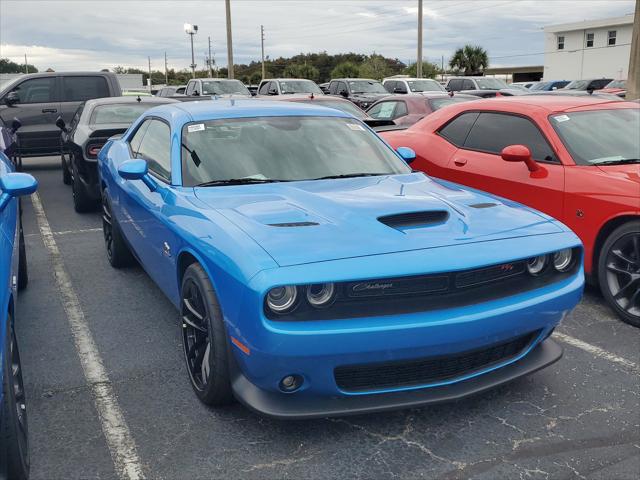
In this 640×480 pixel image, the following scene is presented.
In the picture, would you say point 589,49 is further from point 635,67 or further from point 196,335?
point 196,335

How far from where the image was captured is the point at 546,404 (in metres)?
3.41

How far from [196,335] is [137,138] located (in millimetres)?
2531

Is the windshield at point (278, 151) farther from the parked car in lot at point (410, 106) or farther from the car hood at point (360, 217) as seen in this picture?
the parked car in lot at point (410, 106)

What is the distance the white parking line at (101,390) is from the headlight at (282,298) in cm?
93

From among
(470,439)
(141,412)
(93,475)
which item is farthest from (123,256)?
(470,439)

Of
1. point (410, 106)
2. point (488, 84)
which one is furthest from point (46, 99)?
point (488, 84)

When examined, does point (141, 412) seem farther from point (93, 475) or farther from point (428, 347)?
point (428, 347)

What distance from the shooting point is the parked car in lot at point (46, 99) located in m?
11.4

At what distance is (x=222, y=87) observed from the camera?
62.0 feet

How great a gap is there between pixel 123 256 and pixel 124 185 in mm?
1025

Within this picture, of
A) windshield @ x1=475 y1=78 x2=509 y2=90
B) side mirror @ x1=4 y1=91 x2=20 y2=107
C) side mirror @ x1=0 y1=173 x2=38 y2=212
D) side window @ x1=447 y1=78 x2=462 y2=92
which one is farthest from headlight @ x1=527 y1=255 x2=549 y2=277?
side window @ x1=447 y1=78 x2=462 y2=92

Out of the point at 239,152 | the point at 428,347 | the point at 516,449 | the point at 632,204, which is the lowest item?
the point at 516,449

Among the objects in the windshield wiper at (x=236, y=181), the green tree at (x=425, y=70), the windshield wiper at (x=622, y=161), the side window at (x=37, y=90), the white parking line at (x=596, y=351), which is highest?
the green tree at (x=425, y=70)

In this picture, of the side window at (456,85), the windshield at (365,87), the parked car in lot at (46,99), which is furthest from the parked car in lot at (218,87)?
the side window at (456,85)
